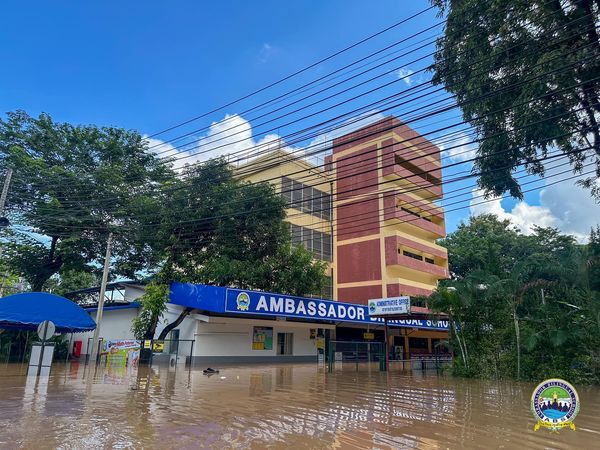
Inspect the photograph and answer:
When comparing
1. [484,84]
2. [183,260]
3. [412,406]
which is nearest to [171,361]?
[183,260]

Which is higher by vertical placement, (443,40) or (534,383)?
(443,40)

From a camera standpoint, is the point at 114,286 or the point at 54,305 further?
the point at 114,286

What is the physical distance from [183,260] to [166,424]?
19.3 m

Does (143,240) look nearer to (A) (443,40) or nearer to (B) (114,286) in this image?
(B) (114,286)

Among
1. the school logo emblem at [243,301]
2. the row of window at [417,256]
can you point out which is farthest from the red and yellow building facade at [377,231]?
the school logo emblem at [243,301]

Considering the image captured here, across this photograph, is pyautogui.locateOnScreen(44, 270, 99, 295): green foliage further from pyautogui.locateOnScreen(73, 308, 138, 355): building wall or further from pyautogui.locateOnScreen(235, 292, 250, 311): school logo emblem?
pyautogui.locateOnScreen(235, 292, 250, 311): school logo emblem

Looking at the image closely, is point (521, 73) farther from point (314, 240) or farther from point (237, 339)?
point (314, 240)

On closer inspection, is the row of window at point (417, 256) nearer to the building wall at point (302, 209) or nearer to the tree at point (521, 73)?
the building wall at point (302, 209)

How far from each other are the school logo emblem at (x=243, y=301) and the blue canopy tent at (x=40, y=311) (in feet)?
23.8

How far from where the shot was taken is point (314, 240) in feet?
128

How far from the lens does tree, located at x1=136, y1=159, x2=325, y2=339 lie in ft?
84.3

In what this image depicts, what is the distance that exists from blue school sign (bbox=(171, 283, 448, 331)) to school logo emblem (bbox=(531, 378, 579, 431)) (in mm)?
13483

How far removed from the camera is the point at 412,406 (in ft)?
32.5

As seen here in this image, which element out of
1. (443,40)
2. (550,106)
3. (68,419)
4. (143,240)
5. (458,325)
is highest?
(443,40)
